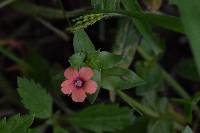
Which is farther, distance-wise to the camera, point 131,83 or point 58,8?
point 58,8

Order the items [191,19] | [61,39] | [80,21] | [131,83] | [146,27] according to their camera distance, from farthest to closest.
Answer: [61,39] → [146,27] → [131,83] → [80,21] → [191,19]

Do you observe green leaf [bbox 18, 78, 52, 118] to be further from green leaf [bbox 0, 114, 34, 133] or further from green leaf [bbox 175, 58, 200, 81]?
green leaf [bbox 175, 58, 200, 81]

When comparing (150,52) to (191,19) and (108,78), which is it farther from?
(191,19)

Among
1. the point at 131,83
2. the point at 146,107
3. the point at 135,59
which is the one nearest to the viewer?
the point at 131,83

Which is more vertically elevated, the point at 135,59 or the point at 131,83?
the point at 131,83

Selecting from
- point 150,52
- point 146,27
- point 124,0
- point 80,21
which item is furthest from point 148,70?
point 80,21

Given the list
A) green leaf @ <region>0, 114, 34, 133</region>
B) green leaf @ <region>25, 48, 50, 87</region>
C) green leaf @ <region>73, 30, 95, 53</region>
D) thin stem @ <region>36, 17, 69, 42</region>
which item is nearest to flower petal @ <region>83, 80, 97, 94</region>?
green leaf @ <region>73, 30, 95, 53</region>

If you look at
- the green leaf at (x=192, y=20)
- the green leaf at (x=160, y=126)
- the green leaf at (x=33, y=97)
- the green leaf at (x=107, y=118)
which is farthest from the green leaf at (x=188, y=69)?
the green leaf at (x=192, y=20)
